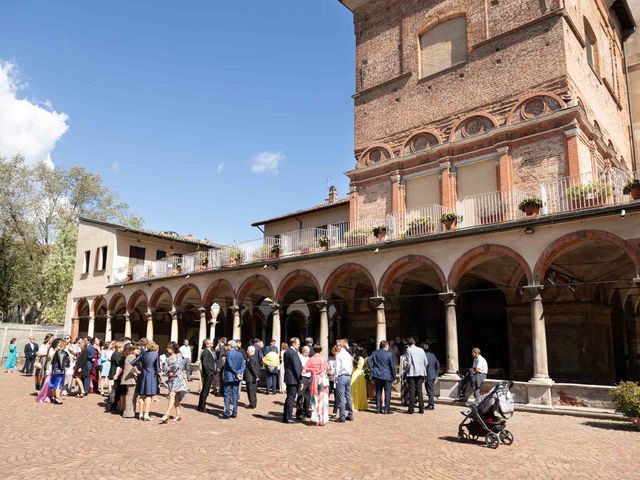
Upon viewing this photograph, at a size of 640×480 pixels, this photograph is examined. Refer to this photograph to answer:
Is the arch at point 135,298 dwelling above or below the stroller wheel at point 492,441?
above

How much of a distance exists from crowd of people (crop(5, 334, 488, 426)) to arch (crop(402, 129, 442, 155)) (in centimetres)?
876

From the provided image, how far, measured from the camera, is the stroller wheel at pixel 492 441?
7938mm

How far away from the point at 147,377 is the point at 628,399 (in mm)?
9234

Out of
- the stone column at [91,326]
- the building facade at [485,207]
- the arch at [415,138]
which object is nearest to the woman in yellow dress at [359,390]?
the building facade at [485,207]

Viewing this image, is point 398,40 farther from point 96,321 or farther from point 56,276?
point 56,276

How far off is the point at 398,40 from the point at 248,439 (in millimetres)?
18289

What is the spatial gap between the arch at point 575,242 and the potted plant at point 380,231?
17.6 ft

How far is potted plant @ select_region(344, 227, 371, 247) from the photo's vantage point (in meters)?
18.1

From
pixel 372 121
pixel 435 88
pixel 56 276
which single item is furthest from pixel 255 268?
pixel 56 276

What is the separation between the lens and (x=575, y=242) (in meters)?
12.9

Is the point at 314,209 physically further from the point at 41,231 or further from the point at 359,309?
the point at 41,231

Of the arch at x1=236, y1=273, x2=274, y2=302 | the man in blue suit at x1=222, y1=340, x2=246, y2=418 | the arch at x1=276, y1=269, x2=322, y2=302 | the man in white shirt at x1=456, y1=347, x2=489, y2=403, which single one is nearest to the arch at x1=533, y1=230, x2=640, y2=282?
the man in white shirt at x1=456, y1=347, x2=489, y2=403

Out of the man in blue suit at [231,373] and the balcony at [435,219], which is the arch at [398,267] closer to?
the balcony at [435,219]

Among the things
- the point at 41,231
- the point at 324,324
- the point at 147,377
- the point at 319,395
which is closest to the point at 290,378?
the point at 319,395
